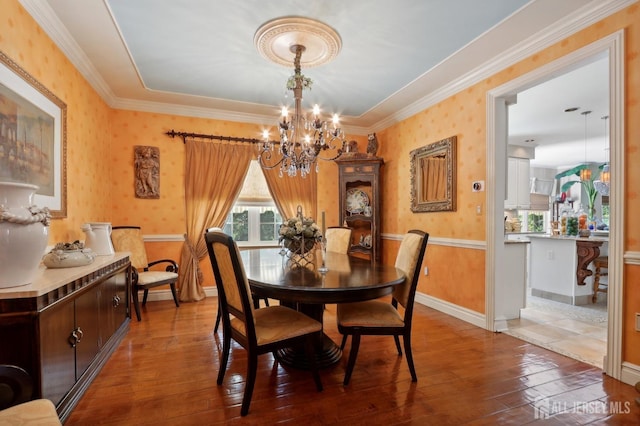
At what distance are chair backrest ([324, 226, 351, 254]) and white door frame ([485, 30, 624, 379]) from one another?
141 centimetres

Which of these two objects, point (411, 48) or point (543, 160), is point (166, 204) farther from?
point (543, 160)

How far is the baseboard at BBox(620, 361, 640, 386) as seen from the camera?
2000 millimetres

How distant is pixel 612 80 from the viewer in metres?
2.13

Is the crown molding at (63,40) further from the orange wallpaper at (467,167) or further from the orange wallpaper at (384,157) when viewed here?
the orange wallpaper at (467,167)

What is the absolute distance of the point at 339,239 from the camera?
11.4 feet

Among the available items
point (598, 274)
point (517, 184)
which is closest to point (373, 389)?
point (598, 274)

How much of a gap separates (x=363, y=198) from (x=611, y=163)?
3.08m

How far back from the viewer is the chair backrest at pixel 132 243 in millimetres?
3639

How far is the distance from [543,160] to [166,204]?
881 centimetres

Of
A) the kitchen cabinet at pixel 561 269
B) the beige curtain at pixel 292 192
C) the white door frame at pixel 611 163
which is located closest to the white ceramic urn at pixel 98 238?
the beige curtain at pixel 292 192

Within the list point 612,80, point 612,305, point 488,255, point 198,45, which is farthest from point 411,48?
point 612,305

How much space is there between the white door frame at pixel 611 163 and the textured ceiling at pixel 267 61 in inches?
10.4

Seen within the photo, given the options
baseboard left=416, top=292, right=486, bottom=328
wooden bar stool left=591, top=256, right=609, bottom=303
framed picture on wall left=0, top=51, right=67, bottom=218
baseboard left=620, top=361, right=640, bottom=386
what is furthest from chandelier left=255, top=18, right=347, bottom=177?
wooden bar stool left=591, top=256, right=609, bottom=303

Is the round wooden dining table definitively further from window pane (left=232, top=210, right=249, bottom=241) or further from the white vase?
window pane (left=232, top=210, right=249, bottom=241)
